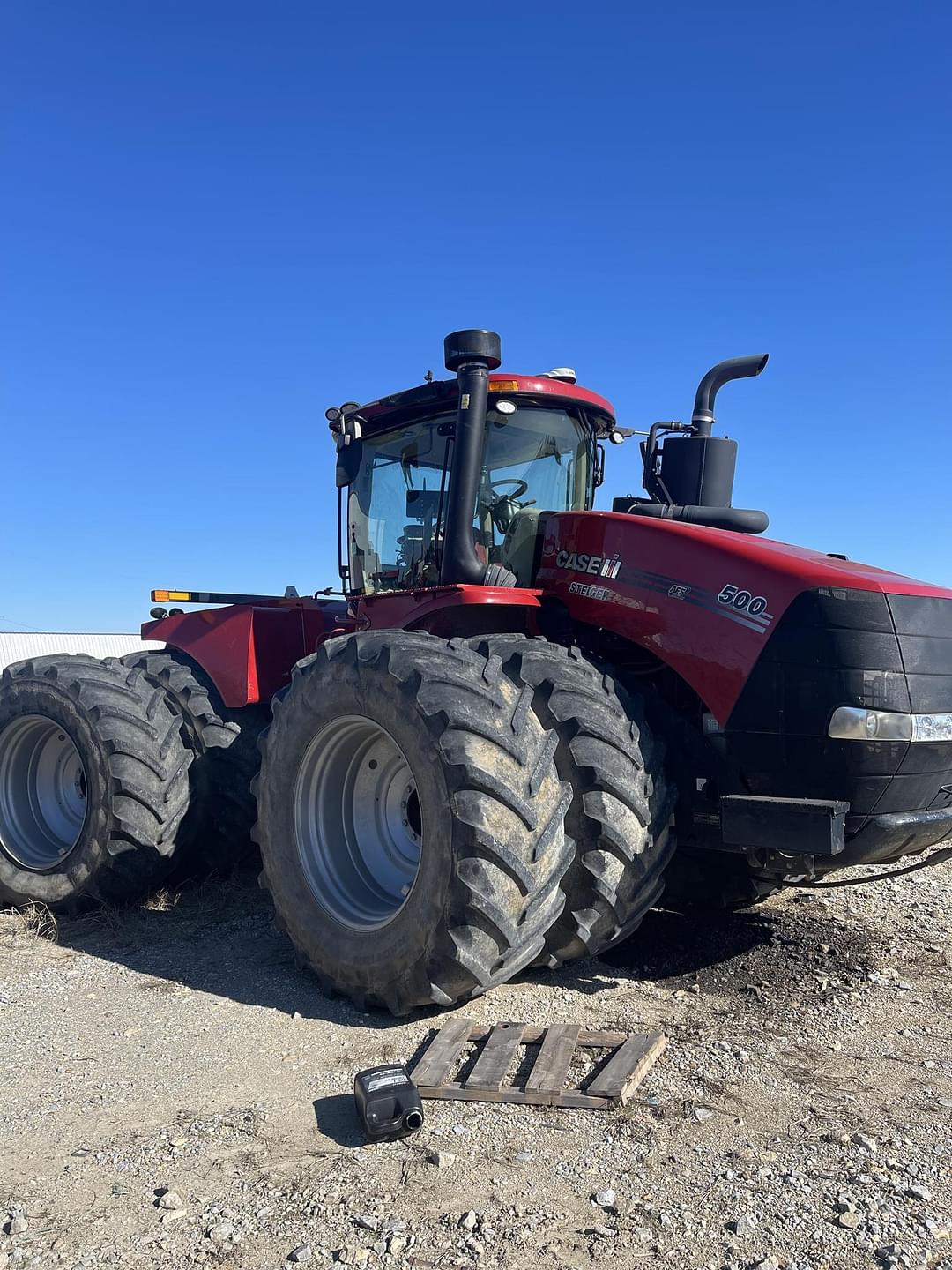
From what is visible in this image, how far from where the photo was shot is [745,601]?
3.89 meters

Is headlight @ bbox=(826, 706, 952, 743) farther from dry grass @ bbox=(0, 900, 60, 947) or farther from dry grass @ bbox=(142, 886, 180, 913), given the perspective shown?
dry grass @ bbox=(0, 900, 60, 947)

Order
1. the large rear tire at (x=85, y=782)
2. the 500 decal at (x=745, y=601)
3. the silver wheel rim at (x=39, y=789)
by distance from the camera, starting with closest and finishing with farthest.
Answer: the 500 decal at (x=745, y=601), the large rear tire at (x=85, y=782), the silver wheel rim at (x=39, y=789)

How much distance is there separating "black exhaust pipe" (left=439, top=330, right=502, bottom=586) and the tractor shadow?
1.95m

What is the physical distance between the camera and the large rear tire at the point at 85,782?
5.46 metres

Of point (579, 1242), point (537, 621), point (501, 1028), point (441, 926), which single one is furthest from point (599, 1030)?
point (537, 621)

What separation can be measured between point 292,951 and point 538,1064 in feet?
6.08

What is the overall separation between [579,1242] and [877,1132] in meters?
1.11

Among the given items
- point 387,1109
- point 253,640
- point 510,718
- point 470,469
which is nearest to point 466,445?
point 470,469

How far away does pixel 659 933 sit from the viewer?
5039 millimetres

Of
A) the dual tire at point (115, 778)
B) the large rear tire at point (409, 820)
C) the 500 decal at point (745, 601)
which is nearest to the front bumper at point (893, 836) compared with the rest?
the 500 decal at point (745, 601)

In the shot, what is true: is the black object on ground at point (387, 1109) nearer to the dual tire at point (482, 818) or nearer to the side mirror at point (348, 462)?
the dual tire at point (482, 818)

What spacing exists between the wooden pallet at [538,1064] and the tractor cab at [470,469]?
2.09m

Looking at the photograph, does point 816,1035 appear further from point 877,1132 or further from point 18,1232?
point 18,1232

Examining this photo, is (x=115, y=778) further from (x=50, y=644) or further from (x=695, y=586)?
(x=50, y=644)
